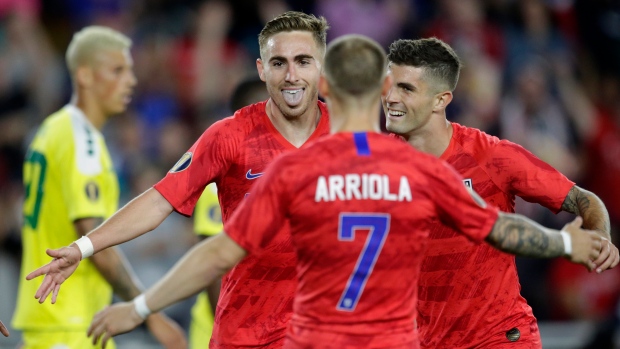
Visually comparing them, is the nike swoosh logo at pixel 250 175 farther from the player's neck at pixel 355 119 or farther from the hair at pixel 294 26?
the player's neck at pixel 355 119

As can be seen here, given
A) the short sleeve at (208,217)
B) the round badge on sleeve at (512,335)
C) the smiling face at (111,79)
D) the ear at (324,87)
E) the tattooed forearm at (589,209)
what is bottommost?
the round badge on sleeve at (512,335)

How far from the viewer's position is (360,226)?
4.11 m

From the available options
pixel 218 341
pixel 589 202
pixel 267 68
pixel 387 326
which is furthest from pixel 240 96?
pixel 387 326

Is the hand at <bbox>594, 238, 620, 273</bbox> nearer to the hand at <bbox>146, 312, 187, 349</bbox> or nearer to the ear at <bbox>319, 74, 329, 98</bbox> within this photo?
the ear at <bbox>319, 74, 329, 98</bbox>

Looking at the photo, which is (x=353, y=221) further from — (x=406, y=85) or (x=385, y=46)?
(x=385, y=46)

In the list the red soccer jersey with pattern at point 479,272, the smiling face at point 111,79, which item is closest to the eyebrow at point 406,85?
the red soccer jersey with pattern at point 479,272

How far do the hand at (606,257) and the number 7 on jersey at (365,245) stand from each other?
131cm

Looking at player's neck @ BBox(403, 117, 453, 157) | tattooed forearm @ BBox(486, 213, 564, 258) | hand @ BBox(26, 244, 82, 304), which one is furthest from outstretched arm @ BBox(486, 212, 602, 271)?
hand @ BBox(26, 244, 82, 304)

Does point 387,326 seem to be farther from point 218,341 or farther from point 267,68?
point 267,68

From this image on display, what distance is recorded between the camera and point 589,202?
5.45 metres

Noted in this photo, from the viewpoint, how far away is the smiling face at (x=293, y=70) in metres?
5.46

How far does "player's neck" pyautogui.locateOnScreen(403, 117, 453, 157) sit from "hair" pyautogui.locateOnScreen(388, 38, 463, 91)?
10.4 inches

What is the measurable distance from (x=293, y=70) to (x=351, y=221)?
5.14 feet

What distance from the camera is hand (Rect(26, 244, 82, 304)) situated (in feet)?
15.8
